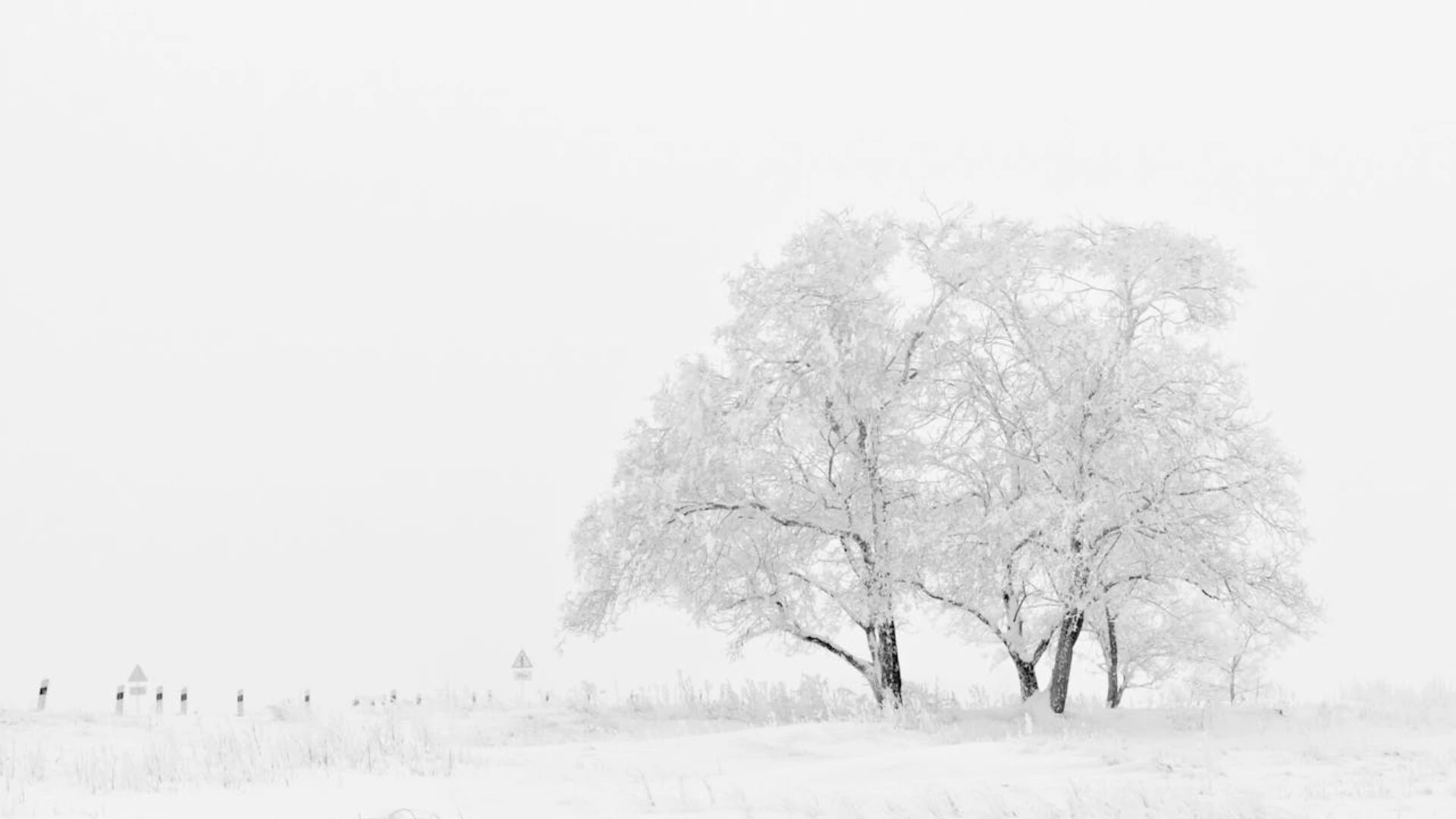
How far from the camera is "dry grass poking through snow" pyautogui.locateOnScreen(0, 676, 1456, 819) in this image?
905 centimetres

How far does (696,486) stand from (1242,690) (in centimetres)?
2380

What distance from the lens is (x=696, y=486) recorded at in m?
20.5

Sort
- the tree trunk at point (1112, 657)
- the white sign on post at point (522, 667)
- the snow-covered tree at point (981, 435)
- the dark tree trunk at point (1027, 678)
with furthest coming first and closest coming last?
the white sign on post at point (522, 667) < the tree trunk at point (1112, 657) < the dark tree trunk at point (1027, 678) < the snow-covered tree at point (981, 435)

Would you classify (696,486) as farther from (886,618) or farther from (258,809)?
(258,809)

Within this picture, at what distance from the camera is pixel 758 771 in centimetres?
1224

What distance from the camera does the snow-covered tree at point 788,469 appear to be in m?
20.4

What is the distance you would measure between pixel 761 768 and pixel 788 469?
8873 mm

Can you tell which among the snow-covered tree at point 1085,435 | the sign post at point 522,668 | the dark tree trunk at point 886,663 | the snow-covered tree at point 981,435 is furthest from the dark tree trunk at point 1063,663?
the sign post at point 522,668

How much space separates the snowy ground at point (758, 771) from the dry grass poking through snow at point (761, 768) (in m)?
0.04

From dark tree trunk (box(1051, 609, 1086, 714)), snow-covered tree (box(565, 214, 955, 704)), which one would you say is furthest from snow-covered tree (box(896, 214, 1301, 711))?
snow-covered tree (box(565, 214, 955, 704))

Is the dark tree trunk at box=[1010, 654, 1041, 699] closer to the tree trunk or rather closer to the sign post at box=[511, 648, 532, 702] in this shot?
the tree trunk

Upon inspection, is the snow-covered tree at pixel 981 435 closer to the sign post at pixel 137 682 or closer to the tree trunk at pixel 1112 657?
the tree trunk at pixel 1112 657

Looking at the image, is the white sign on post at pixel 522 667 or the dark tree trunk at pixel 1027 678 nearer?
the dark tree trunk at pixel 1027 678

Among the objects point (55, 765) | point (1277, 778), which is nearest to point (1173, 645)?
point (1277, 778)
